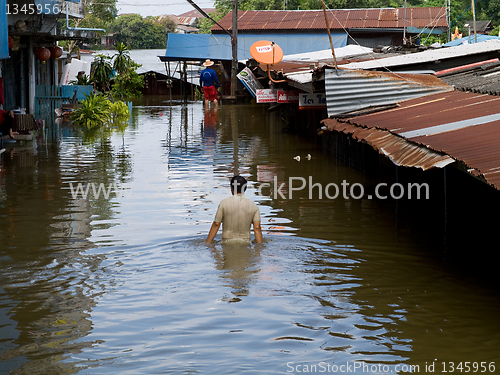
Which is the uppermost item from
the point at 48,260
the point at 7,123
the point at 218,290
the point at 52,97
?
the point at 52,97

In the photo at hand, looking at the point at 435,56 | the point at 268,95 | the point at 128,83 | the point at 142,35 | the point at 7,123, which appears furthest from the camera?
the point at 142,35

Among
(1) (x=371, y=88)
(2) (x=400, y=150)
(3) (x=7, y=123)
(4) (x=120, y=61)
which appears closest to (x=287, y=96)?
(1) (x=371, y=88)

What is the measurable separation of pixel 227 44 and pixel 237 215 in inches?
1274

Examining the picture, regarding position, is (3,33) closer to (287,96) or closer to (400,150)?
(287,96)

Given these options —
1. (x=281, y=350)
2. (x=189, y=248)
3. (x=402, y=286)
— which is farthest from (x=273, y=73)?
(x=281, y=350)

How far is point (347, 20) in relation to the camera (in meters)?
39.1

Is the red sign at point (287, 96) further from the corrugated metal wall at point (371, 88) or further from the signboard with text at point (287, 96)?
the corrugated metal wall at point (371, 88)

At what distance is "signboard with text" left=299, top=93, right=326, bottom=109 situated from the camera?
55.0 ft

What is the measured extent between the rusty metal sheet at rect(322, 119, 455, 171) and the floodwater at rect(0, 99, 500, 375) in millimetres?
1390

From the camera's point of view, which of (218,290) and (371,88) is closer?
(218,290)

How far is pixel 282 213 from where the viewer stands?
1078 cm

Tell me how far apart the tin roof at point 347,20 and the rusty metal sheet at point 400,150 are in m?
29.1

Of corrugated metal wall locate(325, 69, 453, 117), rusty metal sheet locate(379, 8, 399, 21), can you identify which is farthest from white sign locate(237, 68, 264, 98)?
rusty metal sheet locate(379, 8, 399, 21)

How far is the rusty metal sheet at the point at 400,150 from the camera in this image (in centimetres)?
698
